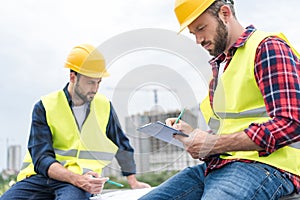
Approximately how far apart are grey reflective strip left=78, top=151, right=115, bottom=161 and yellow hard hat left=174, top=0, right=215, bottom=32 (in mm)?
1186

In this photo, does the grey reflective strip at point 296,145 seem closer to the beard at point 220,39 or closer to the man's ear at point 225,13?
the beard at point 220,39

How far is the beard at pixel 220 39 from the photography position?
2.21 meters

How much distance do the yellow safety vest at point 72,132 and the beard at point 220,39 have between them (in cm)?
119

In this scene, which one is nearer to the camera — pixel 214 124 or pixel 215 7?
pixel 215 7

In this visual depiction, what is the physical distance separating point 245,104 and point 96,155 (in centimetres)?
126

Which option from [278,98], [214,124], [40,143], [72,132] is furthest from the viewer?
[72,132]

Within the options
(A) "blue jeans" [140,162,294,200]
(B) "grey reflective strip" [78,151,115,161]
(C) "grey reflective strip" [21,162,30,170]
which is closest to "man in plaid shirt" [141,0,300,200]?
(A) "blue jeans" [140,162,294,200]

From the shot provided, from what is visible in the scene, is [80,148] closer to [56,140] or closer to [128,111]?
[56,140]

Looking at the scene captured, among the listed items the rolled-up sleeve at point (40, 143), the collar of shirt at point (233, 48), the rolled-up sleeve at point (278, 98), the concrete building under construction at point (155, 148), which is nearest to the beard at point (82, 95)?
the rolled-up sleeve at point (40, 143)

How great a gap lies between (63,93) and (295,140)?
2.04 metres

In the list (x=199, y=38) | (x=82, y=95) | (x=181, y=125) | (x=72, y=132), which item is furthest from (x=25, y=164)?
(x=199, y=38)

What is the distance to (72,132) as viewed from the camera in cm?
341

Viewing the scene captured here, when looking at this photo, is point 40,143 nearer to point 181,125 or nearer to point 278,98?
point 181,125

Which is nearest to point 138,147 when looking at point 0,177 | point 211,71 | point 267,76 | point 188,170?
point 188,170
